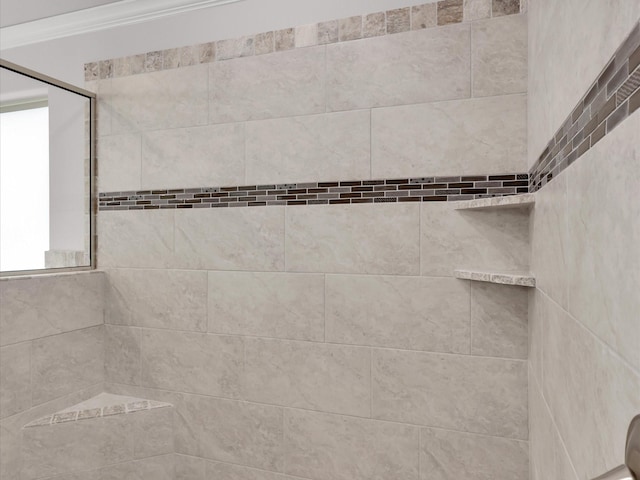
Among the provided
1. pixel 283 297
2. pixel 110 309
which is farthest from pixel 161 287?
pixel 283 297

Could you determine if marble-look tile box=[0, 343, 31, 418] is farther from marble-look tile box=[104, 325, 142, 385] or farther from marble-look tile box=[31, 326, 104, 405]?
marble-look tile box=[104, 325, 142, 385]

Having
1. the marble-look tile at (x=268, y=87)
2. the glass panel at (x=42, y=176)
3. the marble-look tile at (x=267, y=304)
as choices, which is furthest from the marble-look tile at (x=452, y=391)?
the glass panel at (x=42, y=176)

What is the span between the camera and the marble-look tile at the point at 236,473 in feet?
5.79

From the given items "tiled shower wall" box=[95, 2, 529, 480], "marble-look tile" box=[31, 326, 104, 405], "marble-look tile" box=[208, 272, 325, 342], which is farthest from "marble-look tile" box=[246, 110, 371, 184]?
"marble-look tile" box=[31, 326, 104, 405]

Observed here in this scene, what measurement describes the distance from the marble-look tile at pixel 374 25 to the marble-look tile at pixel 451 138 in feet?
1.00

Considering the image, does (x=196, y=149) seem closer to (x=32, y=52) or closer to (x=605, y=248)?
(x=32, y=52)

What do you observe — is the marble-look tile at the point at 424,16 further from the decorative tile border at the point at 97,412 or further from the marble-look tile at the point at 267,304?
the decorative tile border at the point at 97,412

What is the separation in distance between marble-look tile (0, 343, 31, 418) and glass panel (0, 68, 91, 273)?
13.0 inches

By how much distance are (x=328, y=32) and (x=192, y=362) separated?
153 cm

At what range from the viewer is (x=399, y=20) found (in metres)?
1.61

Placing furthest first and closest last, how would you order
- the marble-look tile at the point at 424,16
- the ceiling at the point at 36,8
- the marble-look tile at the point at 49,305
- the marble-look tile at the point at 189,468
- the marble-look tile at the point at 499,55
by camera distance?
the ceiling at the point at 36,8 < the marble-look tile at the point at 189,468 < the marble-look tile at the point at 49,305 < the marble-look tile at the point at 424,16 < the marble-look tile at the point at 499,55

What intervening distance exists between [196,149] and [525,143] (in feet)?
4.41

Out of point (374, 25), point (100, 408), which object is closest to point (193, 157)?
point (374, 25)

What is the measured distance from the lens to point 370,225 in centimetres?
163
